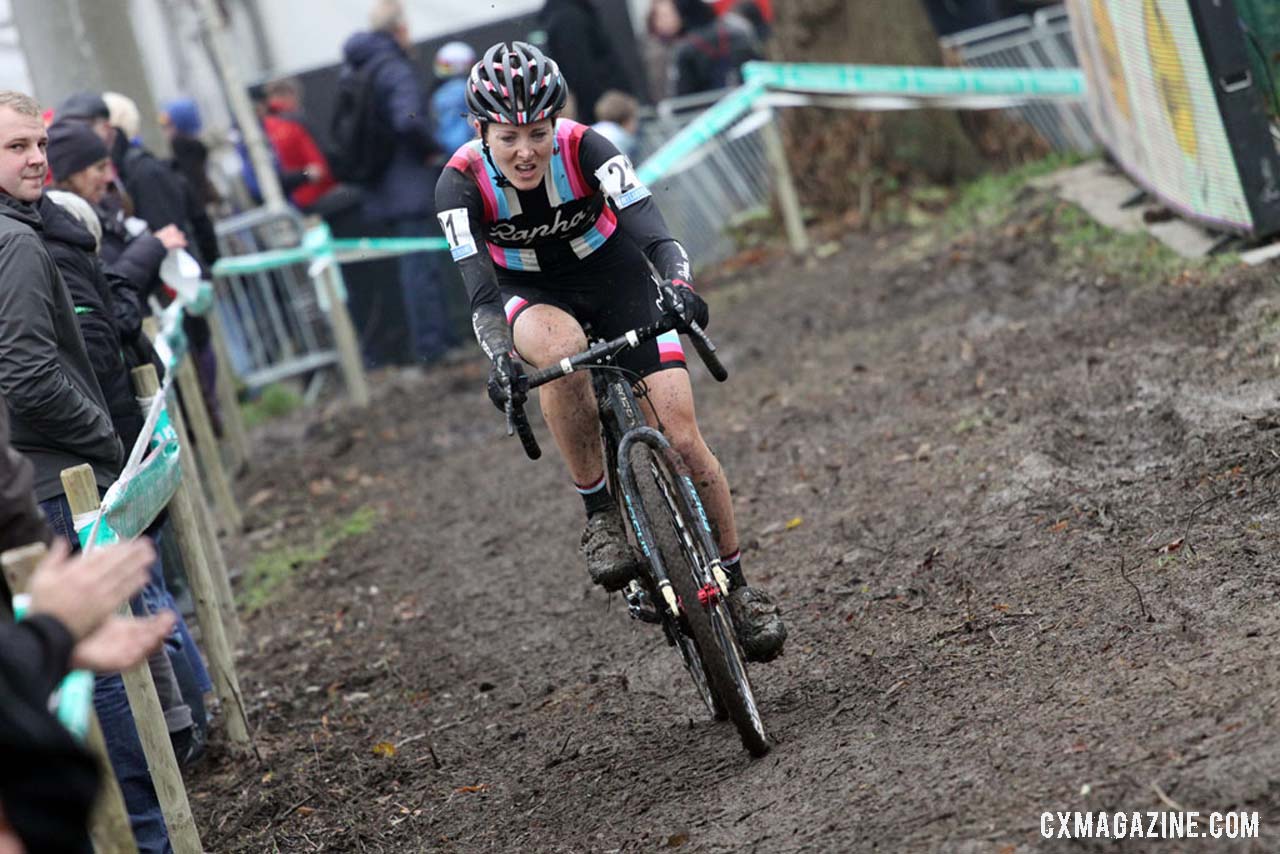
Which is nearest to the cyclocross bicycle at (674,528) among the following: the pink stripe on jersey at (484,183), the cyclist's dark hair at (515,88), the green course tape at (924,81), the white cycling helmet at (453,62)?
the pink stripe on jersey at (484,183)

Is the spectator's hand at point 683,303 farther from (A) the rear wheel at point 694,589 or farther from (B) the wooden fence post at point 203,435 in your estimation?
(B) the wooden fence post at point 203,435

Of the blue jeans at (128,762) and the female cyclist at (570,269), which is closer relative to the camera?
the blue jeans at (128,762)

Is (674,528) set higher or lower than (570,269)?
lower

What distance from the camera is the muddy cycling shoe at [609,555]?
5426 mm

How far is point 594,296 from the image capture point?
582cm

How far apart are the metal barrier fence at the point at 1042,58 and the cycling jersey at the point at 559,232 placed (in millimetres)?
10807

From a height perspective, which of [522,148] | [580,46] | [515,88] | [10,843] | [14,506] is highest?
[580,46]

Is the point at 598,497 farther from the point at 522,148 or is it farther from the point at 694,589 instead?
the point at 522,148

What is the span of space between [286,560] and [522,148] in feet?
17.4

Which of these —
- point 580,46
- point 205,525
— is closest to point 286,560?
point 205,525

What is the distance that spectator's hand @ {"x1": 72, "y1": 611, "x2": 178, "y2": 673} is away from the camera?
10.7 ft

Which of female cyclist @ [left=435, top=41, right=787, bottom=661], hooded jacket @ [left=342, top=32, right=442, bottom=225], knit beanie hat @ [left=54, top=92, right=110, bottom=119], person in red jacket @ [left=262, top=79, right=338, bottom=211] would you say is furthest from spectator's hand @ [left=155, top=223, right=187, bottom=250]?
person in red jacket @ [left=262, top=79, right=338, bottom=211]

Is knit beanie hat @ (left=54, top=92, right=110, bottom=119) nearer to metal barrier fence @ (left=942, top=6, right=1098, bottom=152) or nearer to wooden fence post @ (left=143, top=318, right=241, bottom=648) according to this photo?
wooden fence post @ (left=143, top=318, right=241, bottom=648)

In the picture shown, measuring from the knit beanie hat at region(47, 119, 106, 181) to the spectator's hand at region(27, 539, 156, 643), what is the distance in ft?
15.6
